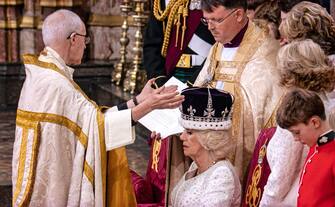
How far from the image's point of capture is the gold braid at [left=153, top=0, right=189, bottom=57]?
5293mm

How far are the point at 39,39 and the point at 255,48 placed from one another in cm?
600

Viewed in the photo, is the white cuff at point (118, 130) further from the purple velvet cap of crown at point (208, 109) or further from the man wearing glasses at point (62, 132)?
the purple velvet cap of crown at point (208, 109)

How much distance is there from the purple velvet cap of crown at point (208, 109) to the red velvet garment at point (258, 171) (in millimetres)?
183

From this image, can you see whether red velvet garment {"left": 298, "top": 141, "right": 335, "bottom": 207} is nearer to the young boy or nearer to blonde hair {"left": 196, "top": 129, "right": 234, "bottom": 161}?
the young boy

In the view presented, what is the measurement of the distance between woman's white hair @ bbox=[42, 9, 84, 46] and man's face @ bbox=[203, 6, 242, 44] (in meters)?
0.64

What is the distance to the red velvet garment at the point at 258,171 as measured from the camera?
3.83 meters

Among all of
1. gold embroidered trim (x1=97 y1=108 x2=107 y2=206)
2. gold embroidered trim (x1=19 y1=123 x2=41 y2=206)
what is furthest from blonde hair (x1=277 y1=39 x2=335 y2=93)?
gold embroidered trim (x1=19 y1=123 x2=41 y2=206)

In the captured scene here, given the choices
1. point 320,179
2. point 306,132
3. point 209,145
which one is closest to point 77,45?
point 209,145

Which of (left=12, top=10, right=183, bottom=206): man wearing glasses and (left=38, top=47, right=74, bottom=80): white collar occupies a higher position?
(left=38, top=47, right=74, bottom=80): white collar

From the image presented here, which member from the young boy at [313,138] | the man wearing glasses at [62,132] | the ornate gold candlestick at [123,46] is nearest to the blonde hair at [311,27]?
the young boy at [313,138]

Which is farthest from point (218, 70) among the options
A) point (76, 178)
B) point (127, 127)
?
point (76, 178)

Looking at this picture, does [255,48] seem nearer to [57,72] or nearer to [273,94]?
[273,94]

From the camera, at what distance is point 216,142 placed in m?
3.97

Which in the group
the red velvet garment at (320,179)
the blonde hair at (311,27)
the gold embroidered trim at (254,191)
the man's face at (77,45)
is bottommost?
the gold embroidered trim at (254,191)
